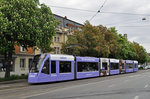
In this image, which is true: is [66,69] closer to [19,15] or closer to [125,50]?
[19,15]

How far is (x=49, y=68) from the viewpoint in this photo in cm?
1772

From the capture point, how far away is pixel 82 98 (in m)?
9.12

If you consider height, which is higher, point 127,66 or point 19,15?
point 19,15

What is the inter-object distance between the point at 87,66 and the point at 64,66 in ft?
16.6

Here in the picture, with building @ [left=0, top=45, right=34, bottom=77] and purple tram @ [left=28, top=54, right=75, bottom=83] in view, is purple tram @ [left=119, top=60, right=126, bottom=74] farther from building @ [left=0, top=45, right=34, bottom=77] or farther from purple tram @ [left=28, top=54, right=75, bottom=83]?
purple tram @ [left=28, top=54, right=75, bottom=83]

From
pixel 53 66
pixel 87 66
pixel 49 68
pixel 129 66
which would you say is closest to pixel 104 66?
pixel 87 66

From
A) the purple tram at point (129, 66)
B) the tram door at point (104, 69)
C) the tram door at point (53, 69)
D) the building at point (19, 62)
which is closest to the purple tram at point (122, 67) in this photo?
the purple tram at point (129, 66)

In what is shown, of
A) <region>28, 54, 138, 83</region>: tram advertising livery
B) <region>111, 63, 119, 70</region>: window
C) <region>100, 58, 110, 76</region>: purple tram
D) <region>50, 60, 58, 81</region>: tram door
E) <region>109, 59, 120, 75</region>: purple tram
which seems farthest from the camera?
<region>111, 63, 119, 70</region>: window

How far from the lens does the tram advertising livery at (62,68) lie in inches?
675

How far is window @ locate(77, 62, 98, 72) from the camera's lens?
22511 mm

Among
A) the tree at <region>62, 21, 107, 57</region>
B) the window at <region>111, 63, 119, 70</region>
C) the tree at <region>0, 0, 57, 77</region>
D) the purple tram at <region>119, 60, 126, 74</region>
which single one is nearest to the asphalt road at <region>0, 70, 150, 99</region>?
the tree at <region>0, 0, 57, 77</region>

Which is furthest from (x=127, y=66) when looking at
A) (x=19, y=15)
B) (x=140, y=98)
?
(x=140, y=98)

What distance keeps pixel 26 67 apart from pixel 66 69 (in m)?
14.8

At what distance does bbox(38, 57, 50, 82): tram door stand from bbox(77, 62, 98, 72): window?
5.36m
